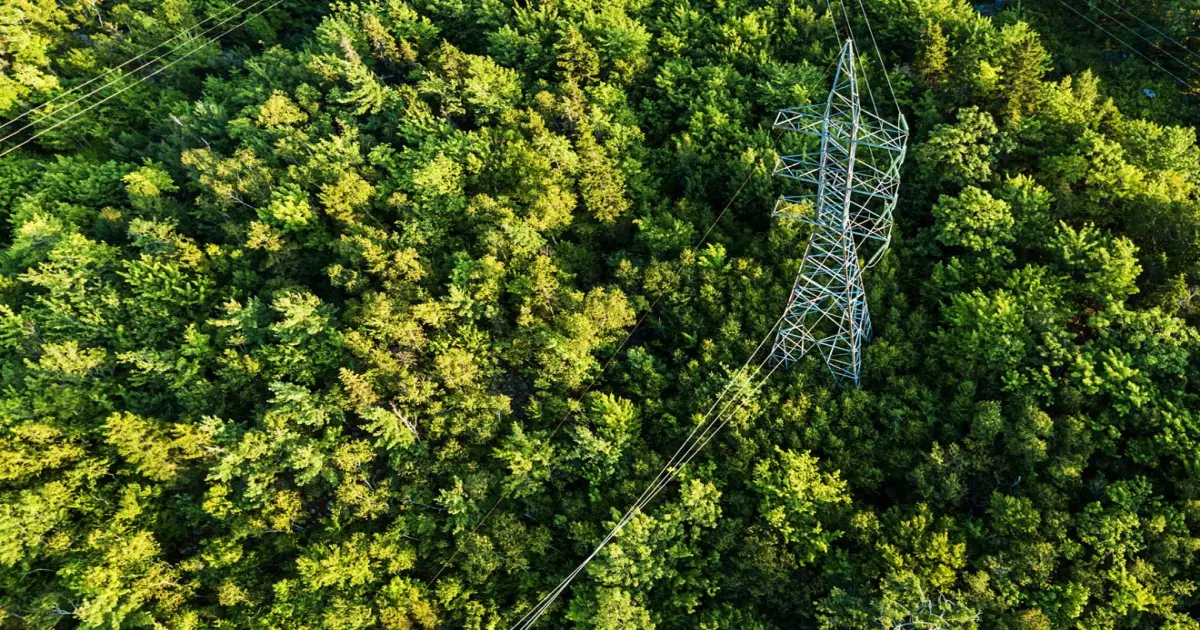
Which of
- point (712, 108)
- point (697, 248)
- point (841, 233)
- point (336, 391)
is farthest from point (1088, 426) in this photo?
point (336, 391)

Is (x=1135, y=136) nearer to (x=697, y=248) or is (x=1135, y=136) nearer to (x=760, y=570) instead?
(x=697, y=248)

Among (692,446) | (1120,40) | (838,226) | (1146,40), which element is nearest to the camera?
(838,226)

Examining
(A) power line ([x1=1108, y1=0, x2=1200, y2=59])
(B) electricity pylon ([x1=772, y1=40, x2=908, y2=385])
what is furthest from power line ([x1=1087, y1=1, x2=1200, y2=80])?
(B) electricity pylon ([x1=772, y1=40, x2=908, y2=385])

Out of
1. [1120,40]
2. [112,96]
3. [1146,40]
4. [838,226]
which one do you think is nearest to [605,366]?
[838,226]

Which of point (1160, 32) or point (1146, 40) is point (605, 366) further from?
point (1160, 32)

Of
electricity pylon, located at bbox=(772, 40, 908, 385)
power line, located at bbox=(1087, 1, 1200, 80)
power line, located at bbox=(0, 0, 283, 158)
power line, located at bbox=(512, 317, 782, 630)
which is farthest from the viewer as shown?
power line, located at bbox=(0, 0, 283, 158)

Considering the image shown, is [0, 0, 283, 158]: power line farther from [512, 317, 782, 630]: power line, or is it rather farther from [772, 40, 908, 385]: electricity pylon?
[772, 40, 908, 385]: electricity pylon
